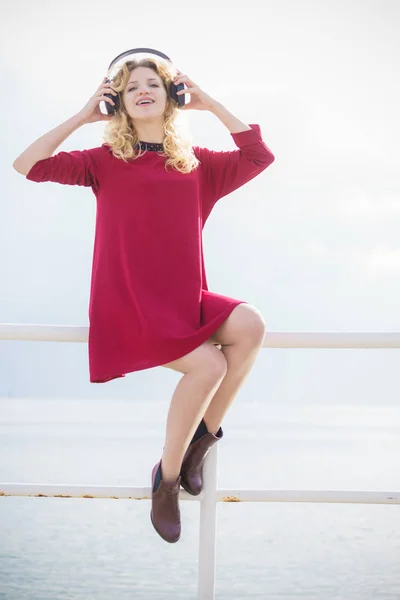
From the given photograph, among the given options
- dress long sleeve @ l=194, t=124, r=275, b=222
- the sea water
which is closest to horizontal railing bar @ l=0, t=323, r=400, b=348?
dress long sleeve @ l=194, t=124, r=275, b=222

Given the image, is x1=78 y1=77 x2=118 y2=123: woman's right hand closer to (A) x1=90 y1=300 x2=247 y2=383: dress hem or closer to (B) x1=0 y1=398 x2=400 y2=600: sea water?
(A) x1=90 y1=300 x2=247 y2=383: dress hem

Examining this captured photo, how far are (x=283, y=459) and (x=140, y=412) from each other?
85.3 ft

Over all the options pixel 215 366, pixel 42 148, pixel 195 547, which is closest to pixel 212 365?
pixel 215 366

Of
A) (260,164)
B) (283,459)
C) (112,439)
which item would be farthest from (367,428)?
(260,164)

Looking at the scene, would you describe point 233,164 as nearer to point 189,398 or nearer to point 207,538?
point 189,398

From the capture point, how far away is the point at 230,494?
6.33 ft

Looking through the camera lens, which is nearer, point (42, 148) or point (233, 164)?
point (42, 148)

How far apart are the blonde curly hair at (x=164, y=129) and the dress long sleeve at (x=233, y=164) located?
75 mm

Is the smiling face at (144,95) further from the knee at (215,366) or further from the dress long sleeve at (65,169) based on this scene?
the knee at (215,366)

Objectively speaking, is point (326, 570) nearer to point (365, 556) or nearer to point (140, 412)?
point (365, 556)

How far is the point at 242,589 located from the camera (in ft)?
13.6

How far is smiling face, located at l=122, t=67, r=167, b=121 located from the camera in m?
2.22

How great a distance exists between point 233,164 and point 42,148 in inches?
23.2

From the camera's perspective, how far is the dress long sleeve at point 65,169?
2.13 m
